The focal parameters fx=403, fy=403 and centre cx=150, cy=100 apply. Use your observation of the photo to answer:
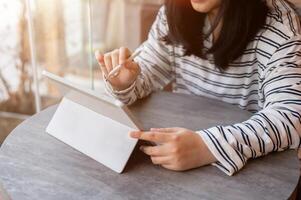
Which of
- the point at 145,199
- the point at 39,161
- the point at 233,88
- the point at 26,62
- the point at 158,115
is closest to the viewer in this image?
the point at 145,199

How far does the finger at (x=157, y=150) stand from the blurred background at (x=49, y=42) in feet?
3.28

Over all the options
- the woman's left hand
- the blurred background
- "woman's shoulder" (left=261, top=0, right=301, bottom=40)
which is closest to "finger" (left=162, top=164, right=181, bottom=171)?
the woman's left hand

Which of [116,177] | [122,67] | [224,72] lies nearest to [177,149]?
[116,177]

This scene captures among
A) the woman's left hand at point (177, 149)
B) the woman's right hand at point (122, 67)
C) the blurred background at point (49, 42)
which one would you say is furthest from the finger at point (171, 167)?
the blurred background at point (49, 42)

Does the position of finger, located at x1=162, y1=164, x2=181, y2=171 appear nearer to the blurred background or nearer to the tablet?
the tablet

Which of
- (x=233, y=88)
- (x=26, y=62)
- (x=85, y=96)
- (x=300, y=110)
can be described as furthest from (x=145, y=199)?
(x=26, y=62)

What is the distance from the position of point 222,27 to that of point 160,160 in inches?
17.2

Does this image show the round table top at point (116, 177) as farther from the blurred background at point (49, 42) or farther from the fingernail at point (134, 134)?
the blurred background at point (49, 42)

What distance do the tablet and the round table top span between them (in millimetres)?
19

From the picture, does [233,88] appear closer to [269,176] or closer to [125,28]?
[269,176]

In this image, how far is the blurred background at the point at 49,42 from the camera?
201 centimetres

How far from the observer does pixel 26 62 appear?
2062 mm

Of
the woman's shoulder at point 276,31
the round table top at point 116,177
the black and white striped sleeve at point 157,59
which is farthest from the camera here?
the black and white striped sleeve at point 157,59

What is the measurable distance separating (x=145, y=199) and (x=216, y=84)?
53 cm
